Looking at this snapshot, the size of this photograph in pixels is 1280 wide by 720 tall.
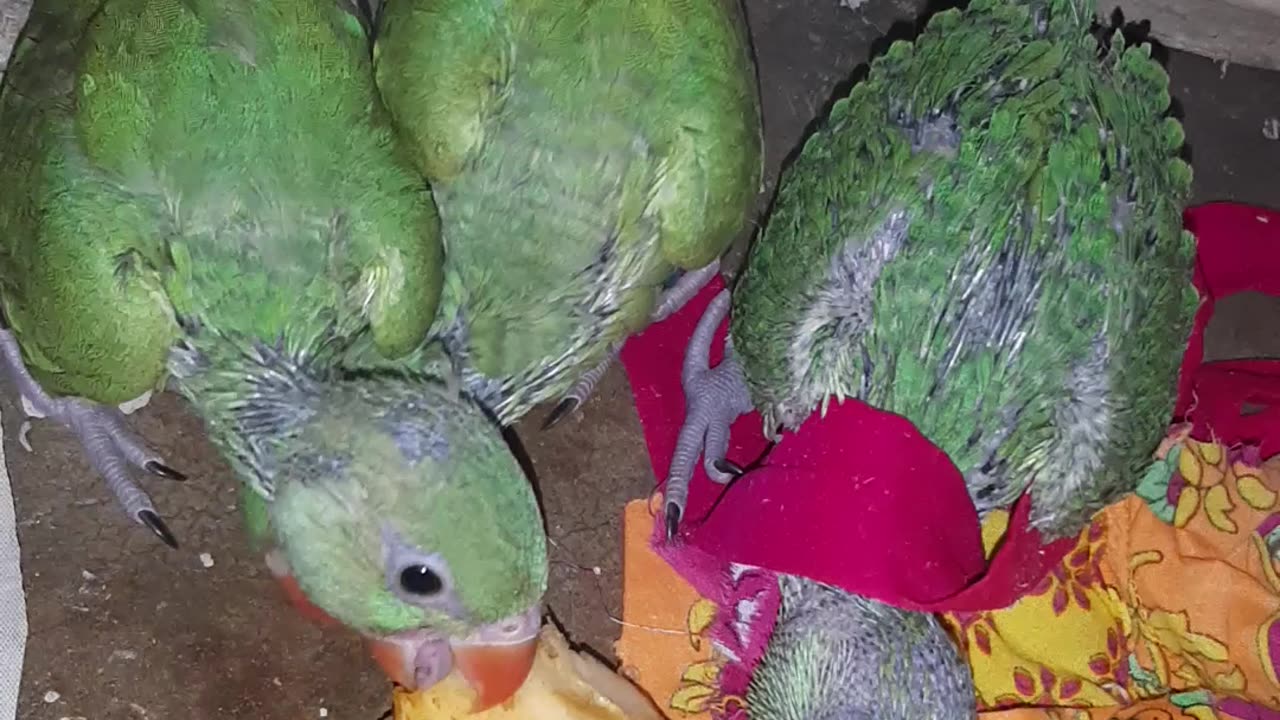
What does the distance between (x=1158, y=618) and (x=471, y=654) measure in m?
1.50

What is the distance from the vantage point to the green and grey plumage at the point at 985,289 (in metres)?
1.70

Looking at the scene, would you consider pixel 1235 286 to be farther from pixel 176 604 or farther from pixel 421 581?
pixel 176 604

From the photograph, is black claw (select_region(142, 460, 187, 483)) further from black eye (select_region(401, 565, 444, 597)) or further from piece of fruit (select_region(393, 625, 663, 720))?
black eye (select_region(401, 565, 444, 597))

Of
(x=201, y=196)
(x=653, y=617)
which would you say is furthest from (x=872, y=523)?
(x=201, y=196)

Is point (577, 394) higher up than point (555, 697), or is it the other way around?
point (577, 394)

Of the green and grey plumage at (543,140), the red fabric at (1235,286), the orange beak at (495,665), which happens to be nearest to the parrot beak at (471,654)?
the orange beak at (495,665)

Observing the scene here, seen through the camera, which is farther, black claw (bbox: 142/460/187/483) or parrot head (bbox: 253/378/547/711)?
black claw (bbox: 142/460/187/483)

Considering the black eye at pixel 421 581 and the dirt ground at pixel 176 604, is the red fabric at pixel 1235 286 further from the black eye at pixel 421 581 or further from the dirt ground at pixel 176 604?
the black eye at pixel 421 581

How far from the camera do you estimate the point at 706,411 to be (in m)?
2.28

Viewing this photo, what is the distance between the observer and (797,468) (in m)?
1.76

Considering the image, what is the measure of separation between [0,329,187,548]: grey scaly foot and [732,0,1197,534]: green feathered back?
108cm

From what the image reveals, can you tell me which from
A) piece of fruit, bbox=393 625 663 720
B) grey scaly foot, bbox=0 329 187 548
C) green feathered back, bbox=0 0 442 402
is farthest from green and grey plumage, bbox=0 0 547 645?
piece of fruit, bbox=393 625 663 720

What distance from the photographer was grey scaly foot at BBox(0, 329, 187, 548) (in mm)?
2047

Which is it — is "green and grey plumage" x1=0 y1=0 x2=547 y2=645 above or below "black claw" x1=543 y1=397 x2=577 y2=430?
above
